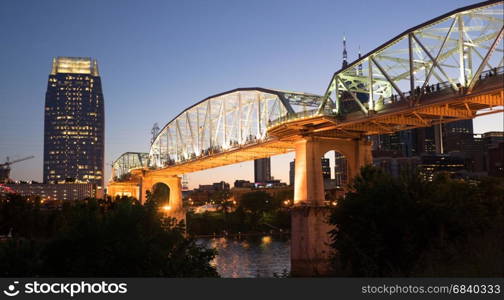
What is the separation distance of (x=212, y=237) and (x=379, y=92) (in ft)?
308

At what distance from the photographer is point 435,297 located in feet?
52.9

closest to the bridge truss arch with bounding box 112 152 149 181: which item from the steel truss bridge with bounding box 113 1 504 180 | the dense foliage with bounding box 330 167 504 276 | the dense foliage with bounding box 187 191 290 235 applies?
the dense foliage with bounding box 187 191 290 235

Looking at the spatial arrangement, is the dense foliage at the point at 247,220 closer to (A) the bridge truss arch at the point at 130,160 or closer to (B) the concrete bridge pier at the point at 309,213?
(A) the bridge truss arch at the point at 130,160

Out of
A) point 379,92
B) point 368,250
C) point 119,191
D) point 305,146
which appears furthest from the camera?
point 119,191

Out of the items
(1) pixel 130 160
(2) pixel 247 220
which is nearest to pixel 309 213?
(2) pixel 247 220

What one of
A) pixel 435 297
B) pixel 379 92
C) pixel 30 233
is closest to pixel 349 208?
pixel 435 297

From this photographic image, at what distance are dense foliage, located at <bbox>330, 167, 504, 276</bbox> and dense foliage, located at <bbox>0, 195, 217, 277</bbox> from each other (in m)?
7.65

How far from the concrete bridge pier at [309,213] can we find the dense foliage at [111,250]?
32339 millimetres

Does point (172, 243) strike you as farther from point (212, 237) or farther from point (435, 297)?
point (212, 237)

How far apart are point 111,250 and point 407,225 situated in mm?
14139

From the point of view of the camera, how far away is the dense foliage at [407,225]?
26.2 m

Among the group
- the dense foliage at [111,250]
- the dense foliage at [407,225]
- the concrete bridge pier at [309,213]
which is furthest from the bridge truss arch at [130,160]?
the dense foliage at [407,225]

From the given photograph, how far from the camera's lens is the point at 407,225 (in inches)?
1092

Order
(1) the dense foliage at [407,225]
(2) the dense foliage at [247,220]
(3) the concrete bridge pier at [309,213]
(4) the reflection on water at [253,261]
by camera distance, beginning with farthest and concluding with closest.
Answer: (2) the dense foliage at [247,220] → (4) the reflection on water at [253,261] → (3) the concrete bridge pier at [309,213] → (1) the dense foliage at [407,225]
